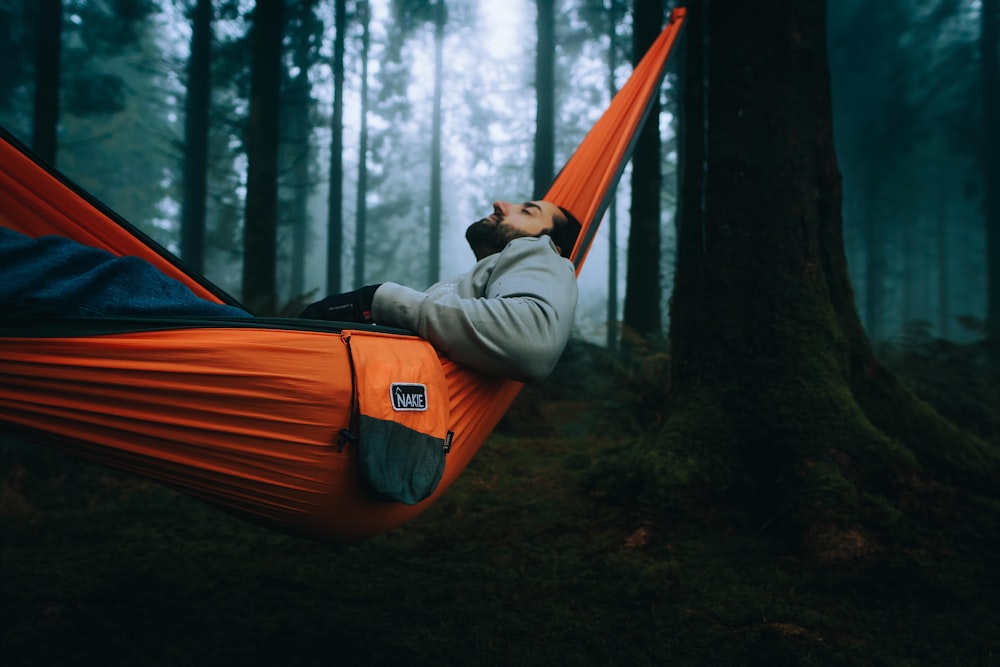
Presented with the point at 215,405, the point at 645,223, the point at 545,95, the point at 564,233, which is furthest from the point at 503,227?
the point at 545,95

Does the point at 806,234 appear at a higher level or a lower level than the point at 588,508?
higher

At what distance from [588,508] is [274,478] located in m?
1.52

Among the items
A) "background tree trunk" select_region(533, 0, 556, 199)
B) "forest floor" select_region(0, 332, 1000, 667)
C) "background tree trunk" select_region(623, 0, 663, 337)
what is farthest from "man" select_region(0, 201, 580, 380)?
"background tree trunk" select_region(533, 0, 556, 199)

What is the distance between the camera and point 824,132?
239 cm

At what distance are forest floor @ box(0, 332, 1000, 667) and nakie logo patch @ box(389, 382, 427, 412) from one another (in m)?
0.65

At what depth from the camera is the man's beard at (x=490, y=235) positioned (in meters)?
1.83

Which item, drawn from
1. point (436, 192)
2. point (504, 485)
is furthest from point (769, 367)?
point (436, 192)

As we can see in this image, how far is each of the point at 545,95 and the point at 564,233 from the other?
878cm

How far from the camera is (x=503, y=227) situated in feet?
6.01

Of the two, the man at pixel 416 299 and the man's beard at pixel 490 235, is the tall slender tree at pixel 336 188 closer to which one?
the man's beard at pixel 490 235

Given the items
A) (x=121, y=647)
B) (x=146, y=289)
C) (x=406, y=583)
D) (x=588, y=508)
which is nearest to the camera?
(x=146, y=289)

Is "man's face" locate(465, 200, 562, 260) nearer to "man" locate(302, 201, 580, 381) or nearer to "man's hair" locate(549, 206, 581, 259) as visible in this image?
"man's hair" locate(549, 206, 581, 259)

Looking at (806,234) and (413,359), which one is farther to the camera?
(806,234)

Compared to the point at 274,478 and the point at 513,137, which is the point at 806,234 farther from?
the point at 513,137
